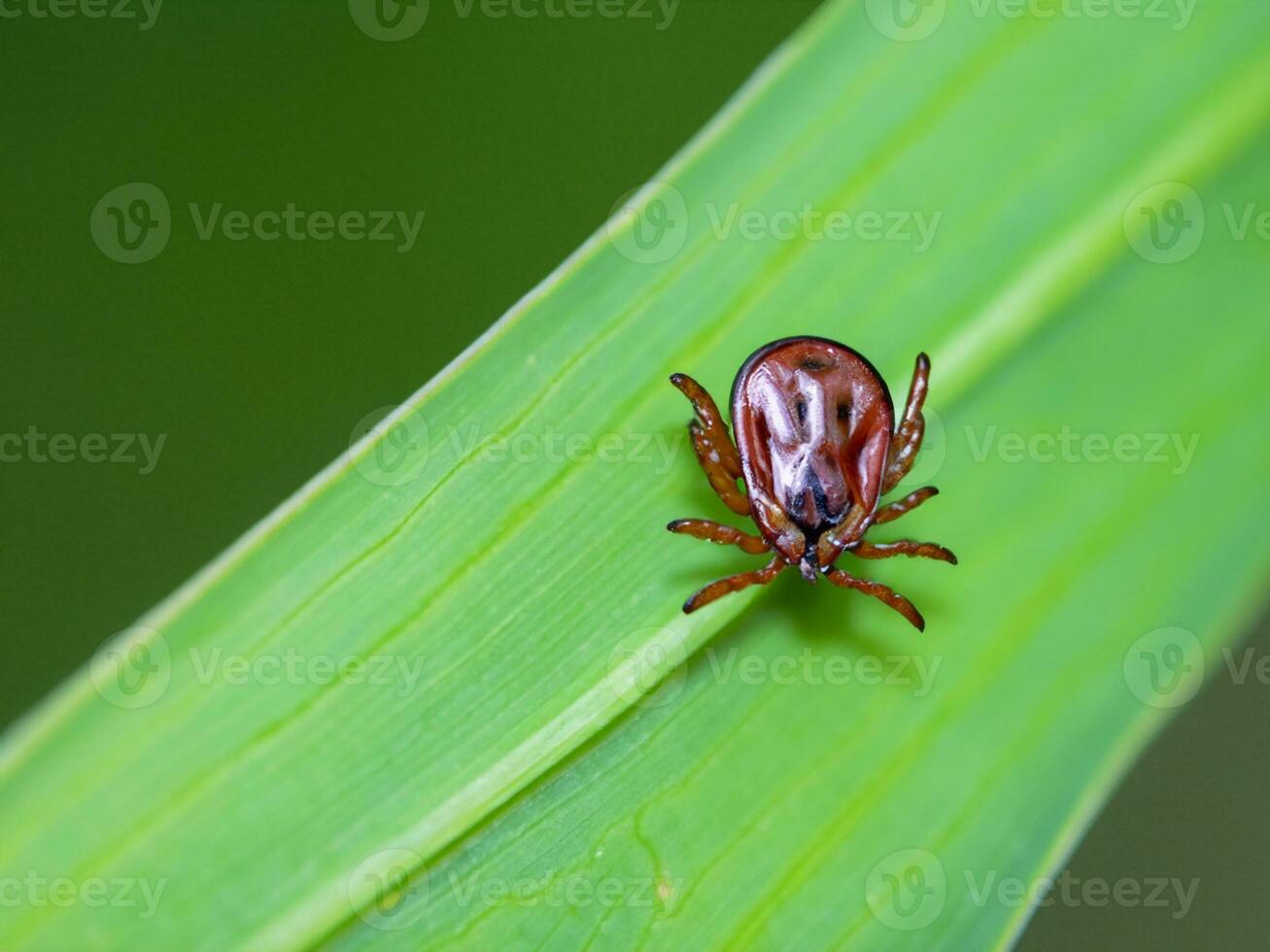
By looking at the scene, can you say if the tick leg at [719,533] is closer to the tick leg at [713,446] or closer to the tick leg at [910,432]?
the tick leg at [713,446]

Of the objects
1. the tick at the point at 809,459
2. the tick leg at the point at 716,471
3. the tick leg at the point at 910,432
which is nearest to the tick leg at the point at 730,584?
the tick at the point at 809,459

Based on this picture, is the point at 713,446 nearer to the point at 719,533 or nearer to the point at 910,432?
the point at 719,533

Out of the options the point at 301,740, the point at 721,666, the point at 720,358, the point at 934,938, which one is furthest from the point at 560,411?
the point at 934,938

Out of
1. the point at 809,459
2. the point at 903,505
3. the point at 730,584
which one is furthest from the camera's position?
the point at 809,459

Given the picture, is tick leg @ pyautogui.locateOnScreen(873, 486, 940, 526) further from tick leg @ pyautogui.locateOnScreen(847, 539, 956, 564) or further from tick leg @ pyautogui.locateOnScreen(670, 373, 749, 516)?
tick leg @ pyautogui.locateOnScreen(670, 373, 749, 516)

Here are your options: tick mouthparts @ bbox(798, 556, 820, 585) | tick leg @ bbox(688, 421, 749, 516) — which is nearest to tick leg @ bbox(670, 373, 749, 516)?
tick leg @ bbox(688, 421, 749, 516)

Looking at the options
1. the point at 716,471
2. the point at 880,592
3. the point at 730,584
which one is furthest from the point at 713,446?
the point at 880,592

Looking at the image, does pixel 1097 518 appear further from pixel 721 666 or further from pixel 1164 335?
pixel 721 666

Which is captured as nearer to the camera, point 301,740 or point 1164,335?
point 301,740
